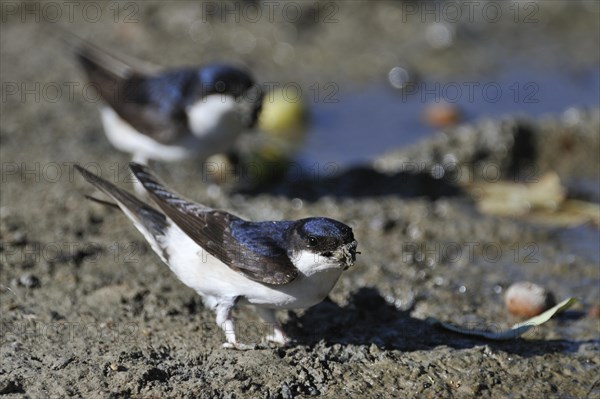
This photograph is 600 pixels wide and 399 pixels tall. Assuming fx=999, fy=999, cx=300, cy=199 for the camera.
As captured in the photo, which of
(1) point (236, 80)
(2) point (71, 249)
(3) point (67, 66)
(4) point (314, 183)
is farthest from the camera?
(3) point (67, 66)

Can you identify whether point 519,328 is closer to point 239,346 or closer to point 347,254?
point 347,254

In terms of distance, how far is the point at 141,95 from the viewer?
6.58 m

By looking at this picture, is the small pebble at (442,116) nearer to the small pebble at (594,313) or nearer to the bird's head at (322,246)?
the small pebble at (594,313)

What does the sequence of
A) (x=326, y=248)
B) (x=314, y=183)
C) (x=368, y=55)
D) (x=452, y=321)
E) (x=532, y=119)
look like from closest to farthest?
(x=326, y=248) → (x=452, y=321) → (x=314, y=183) → (x=532, y=119) → (x=368, y=55)

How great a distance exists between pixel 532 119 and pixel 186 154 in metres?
2.54

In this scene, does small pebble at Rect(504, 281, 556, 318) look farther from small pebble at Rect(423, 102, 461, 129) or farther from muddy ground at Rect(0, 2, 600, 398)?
small pebble at Rect(423, 102, 461, 129)

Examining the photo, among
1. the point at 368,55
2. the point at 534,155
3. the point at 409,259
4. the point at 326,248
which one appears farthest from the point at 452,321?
the point at 368,55

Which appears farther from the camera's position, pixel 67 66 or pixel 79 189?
pixel 67 66

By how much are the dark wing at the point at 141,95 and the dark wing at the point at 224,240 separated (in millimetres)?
1615

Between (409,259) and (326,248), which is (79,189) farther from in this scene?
(326,248)

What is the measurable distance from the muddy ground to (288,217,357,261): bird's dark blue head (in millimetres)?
516

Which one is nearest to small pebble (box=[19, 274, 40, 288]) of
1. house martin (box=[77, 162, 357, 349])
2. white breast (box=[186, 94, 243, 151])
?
house martin (box=[77, 162, 357, 349])

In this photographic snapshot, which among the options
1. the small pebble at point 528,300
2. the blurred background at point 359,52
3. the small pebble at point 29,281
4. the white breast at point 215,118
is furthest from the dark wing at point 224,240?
the blurred background at point 359,52

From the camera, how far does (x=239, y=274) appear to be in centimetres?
427
